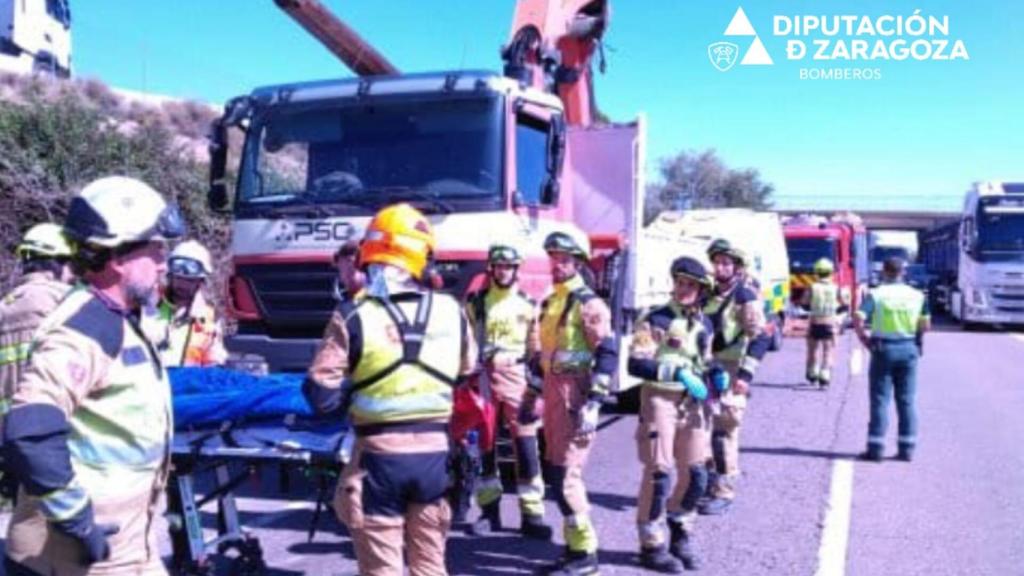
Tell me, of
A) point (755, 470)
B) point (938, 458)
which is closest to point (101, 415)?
point (755, 470)

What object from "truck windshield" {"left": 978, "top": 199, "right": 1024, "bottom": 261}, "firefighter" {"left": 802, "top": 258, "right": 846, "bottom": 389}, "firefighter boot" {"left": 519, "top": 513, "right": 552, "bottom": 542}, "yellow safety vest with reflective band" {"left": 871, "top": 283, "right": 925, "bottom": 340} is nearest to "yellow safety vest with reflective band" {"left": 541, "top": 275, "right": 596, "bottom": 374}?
"firefighter boot" {"left": 519, "top": 513, "right": 552, "bottom": 542}

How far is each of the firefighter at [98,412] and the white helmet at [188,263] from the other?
10.5 feet

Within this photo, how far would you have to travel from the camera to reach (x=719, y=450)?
7.00 m

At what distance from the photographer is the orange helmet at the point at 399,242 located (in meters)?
3.54

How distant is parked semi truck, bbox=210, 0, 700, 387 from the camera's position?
6855 millimetres

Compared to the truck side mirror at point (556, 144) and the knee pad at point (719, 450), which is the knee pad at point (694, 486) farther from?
the truck side mirror at point (556, 144)

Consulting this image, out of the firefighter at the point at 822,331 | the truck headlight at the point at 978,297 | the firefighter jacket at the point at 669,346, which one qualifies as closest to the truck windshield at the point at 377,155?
the firefighter jacket at the point at 669,346

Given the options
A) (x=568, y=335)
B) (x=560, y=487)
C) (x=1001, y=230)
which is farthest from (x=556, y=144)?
(x=1001, y=230)

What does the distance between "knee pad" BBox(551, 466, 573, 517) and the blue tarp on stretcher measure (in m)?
1.42

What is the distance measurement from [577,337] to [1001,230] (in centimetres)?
2001

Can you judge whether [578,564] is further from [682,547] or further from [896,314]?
[896,314]

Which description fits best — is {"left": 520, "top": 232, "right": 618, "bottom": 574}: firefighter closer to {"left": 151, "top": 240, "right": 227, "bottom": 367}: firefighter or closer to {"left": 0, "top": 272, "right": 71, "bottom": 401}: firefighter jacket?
{"left": 151, "top": 240, "right": 227, "bottom": 367}: firefighter

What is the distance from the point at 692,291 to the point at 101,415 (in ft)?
12.2

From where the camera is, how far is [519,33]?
32.1ft
